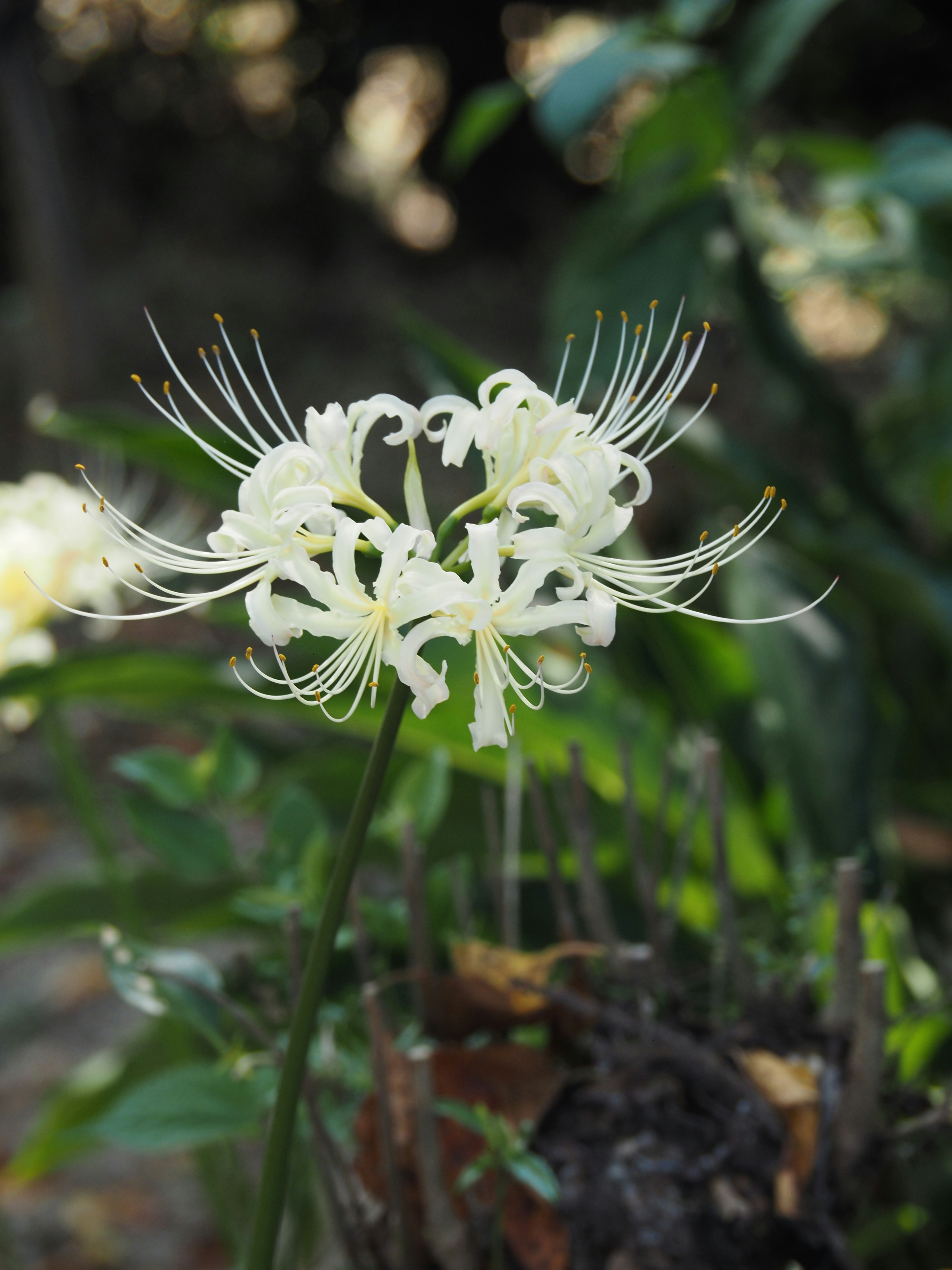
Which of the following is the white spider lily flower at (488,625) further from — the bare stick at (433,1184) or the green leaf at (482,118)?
the green leaf at (482,118)

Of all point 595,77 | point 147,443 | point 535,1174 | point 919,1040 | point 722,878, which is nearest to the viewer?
point 535,1174

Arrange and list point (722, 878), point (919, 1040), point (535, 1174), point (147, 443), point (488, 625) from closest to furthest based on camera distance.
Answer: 1. point (488, 625)
2. point (535, 1174)
3. point (722, 878)
4. point (919, 1040)
5. point (147, 443)

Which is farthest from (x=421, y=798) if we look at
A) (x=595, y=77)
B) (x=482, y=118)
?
(x=482, y=118)

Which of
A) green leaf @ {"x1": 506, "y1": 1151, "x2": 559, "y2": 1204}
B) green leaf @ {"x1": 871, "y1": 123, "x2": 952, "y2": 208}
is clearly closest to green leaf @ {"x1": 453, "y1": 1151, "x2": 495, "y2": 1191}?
green leaf @ {"x1": 506, "y1": 1151, "x2": 559, "y2": 1204}

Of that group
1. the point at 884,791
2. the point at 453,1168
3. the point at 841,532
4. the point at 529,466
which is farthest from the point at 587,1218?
the point at 841,532

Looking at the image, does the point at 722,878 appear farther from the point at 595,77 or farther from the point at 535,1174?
the point at 595,77

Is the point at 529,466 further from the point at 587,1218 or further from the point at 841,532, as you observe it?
the point at 841,532

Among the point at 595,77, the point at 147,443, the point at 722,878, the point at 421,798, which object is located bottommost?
the point at 722,878
